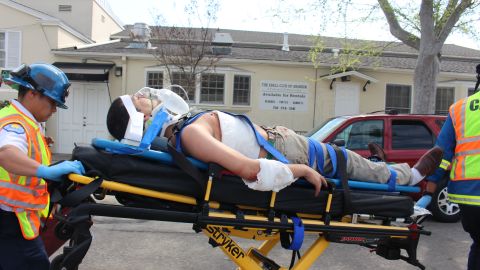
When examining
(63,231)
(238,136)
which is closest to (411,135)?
(238,136)

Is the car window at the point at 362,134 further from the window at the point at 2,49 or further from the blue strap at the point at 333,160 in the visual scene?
the window at the point at 2,49

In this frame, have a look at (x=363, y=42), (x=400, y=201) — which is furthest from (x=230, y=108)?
(x=400, y=201)

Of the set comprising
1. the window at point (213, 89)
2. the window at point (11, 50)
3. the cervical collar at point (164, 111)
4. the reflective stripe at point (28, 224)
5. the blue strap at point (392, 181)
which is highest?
the window at point (11, 50)

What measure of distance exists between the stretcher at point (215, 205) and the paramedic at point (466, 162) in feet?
1.05

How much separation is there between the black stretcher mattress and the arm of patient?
0.10m

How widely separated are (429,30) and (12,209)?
10.7 m

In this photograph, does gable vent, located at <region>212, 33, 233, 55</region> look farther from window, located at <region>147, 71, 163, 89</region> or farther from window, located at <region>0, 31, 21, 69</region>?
window, located at <region>0, 31, 21, 69</region>

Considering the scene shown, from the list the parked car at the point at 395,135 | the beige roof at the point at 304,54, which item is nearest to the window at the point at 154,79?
the beige roof at the point at 304,54

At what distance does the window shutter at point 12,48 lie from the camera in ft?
49.4

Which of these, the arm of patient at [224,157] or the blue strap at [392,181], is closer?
the arm of patient at [224,157]

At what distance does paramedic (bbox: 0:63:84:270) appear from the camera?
2355 millimetres

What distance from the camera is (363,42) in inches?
540

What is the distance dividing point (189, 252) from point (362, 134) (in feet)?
11.4

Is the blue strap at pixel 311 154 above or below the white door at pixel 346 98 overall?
below
